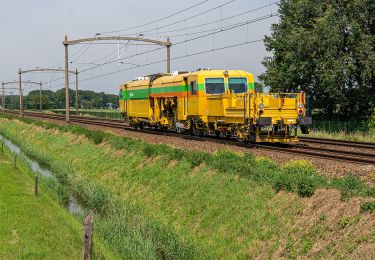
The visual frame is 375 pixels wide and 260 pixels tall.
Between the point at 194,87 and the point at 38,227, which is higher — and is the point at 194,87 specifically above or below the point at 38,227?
above

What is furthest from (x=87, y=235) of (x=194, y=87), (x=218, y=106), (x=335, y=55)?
(x=335, y=55)

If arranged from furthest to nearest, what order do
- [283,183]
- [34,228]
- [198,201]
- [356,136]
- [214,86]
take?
[356,136]
[214,86]
[198,201]
[34,228]
[283,183]

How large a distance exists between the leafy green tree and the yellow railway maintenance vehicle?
11.3 meters

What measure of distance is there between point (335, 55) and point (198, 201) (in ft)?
85.6

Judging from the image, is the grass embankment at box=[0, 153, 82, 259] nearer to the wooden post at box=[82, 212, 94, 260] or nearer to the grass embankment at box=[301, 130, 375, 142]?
the wooden post at box=[82, 212, 94, 260]

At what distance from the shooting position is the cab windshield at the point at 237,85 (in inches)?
1180

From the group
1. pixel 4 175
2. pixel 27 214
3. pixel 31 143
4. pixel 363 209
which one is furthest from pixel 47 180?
pixel 31 143

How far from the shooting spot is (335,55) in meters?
39.0

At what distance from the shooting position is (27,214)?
1739 centimetres

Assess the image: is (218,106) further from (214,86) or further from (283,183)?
(283,183)

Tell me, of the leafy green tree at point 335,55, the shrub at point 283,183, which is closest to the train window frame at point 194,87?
the leafy green tree at point 335,55

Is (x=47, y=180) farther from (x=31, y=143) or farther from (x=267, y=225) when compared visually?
(x=31, y=143)

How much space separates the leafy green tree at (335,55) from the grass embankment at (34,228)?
25365 millimetres

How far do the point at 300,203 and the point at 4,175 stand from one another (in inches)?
736
